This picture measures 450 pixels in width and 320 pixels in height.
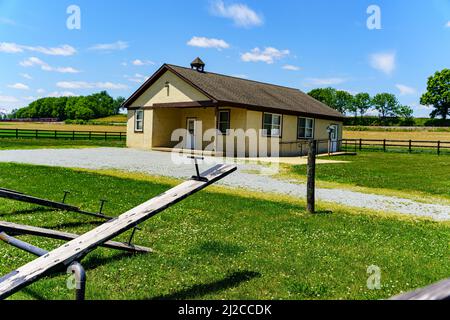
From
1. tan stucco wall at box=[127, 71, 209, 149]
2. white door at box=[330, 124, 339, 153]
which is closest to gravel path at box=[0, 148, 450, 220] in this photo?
tan stucco wall at box=[127, 71, 209, 149]

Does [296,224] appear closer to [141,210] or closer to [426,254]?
[426,254]

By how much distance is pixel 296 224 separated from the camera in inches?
318

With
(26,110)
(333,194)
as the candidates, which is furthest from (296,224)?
(26,110)

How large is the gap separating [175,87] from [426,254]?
23658 mm

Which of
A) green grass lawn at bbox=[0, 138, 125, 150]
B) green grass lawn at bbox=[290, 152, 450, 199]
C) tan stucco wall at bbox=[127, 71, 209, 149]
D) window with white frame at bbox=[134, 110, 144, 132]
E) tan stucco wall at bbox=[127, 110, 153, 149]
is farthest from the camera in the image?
window with white frame at bbox=[134, 110, 144, 132]

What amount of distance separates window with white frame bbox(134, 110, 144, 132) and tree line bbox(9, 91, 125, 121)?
9904 centimetres

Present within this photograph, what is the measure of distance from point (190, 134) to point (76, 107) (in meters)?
114

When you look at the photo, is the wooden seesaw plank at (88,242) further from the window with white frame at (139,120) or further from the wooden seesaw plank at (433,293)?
the window with white frame at (139,120)

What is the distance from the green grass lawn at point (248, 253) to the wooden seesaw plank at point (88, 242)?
27.0 inches

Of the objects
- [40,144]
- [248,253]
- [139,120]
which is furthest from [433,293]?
[40,144]

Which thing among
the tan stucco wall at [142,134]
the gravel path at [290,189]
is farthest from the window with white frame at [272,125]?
the gravel path at [290,189]

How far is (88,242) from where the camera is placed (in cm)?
419

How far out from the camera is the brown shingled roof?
26266 millimetres

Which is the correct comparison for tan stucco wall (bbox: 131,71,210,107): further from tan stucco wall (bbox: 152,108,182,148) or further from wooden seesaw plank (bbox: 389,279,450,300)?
wooden seesaw plank (bbox: 389,279,450,300)
